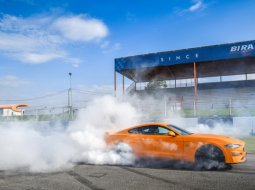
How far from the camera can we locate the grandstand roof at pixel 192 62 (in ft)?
74.9

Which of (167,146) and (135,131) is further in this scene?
(135,131)

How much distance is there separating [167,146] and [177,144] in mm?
295

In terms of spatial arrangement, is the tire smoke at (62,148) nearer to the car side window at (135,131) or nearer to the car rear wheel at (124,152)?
the car rear wheel at (124,152)

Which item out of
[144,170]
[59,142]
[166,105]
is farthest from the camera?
[166,105]

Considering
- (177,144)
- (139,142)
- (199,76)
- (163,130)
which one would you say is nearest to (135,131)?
(139,142)

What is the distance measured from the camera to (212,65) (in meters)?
28.2

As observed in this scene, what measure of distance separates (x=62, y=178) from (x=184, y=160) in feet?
10.4

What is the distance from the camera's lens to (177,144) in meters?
7.14

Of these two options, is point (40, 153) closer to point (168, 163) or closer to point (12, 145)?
point (12, 145)

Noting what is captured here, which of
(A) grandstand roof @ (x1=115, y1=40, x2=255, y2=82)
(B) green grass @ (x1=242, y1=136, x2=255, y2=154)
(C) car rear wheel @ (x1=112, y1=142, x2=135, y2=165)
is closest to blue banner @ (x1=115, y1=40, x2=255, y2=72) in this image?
(A) grandstand roof @ (x1=115, y1=40, x2=255, y2=82)

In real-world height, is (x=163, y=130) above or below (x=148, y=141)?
above

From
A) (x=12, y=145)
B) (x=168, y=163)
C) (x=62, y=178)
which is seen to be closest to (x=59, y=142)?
(x=12, y=145)

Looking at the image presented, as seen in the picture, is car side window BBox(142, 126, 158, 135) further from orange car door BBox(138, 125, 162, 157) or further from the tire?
the tire

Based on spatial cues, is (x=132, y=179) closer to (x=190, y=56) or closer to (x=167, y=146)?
(x=167, y=146)
